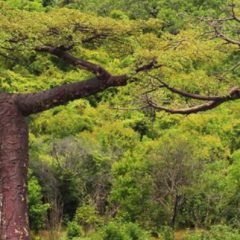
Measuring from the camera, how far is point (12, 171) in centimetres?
786

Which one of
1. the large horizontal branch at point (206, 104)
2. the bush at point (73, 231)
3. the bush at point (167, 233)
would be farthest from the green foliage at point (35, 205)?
the large horizontal branch at point (206, 104)

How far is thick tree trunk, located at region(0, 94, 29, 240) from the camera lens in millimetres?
7734

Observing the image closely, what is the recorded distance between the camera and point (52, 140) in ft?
84.5

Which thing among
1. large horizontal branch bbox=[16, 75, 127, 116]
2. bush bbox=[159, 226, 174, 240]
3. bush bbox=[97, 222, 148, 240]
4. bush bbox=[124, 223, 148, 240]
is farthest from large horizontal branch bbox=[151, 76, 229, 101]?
bush bbox=[159, 226, 174, 240]

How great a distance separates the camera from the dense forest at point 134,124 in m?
8.41

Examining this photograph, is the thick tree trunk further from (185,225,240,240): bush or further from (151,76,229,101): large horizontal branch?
(185,225,240,240): bush

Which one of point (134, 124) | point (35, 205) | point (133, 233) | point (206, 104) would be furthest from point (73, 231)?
point (134, 124)

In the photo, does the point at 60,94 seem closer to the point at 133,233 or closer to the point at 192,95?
the point at 192,95

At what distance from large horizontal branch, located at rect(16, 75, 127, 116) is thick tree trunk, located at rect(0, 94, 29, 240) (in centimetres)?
14

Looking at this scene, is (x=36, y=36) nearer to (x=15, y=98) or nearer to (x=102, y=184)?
(x=15, y=98)

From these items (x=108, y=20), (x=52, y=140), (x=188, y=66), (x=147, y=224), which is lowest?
(x=147, y=224)

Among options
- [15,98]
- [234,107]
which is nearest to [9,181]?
[15,98]

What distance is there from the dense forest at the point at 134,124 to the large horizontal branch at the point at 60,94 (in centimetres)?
38

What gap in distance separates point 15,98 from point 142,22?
2176 mm
